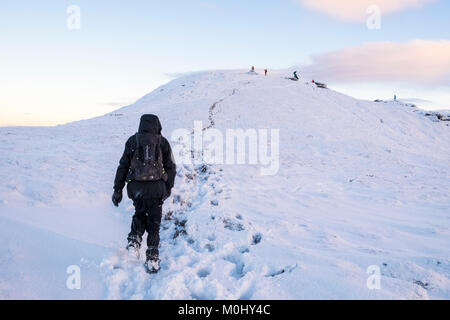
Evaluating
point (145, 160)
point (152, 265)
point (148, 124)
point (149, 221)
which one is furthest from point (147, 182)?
point (152, 265)

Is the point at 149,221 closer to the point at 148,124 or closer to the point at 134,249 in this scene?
the point at 134,249

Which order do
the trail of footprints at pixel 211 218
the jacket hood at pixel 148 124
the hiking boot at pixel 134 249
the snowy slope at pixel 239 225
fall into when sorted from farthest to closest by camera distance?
1. the trail of footprints at pixel 211 218
2. the hiking boot at pixel 134 249
3. the jacket hood at pixel 148 124
4. the snowy slope at pixel 239 225

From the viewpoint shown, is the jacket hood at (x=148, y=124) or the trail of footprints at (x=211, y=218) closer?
the jacket hood at (x=148, y=124)

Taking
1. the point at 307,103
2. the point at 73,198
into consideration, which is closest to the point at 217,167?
the point at 73,198

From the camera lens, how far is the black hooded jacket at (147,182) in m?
4.69

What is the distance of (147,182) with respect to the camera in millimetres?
4707

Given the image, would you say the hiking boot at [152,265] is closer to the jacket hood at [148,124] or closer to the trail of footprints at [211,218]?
the trail of footprints at [211,218]

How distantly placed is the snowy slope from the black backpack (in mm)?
1522

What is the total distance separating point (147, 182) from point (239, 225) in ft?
9.60

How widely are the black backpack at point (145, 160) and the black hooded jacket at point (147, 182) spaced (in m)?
0.10

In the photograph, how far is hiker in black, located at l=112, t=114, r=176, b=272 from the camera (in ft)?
15.3

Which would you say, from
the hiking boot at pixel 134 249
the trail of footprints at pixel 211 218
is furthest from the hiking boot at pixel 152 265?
the trail of footprints at pixel 211 218

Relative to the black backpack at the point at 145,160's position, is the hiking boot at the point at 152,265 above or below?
below

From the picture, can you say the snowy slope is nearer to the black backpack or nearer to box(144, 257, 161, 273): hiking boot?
box(144, 257, 161, 273): hiking boot
